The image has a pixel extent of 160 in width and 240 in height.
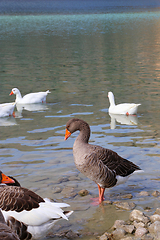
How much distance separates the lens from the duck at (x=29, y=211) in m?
4.91

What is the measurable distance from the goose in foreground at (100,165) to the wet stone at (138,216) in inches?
34.8

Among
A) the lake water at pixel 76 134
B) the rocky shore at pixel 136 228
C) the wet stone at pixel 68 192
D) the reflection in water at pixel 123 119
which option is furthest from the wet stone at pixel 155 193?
the reflection in water at pixel 123 119

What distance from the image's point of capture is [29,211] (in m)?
4.99

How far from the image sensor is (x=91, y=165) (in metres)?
6.51

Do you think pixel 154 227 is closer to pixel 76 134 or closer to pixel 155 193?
pixel 155 193

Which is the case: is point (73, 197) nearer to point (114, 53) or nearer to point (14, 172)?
point (14, 172)

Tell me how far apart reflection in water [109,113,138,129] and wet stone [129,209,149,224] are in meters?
5.87

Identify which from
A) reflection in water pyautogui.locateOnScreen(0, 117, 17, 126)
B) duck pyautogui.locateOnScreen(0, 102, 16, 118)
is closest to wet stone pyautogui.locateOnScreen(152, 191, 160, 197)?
reflection in water pyautogui.locateOnScreen(0, 117, 17, 126)

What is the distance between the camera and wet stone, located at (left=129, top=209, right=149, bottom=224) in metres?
5.80

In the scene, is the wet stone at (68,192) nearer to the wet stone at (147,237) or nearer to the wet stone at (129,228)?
the wet stone at (129,228)

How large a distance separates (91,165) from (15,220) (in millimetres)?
2063

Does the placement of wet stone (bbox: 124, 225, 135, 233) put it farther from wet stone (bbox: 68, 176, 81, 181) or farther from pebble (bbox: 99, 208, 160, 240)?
wet stone (bbox: 68, 176, 81, 181)

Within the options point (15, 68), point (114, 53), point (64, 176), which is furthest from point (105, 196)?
point (114, 53)

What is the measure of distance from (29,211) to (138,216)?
2003 millimetres
